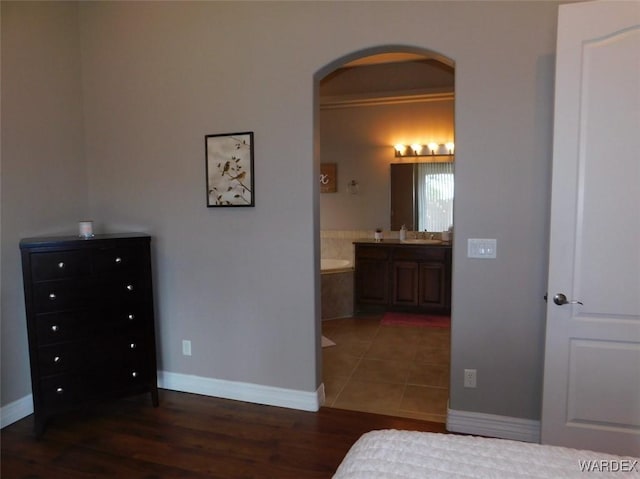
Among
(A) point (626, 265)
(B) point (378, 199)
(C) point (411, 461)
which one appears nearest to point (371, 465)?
(C) point (411, 461)

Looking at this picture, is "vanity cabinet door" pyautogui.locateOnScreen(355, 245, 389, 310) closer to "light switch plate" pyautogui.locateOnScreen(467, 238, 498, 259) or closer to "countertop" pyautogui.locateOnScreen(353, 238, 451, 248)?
"countertop" pyautogui.locateOnScreen(353, 238, 451, 248)

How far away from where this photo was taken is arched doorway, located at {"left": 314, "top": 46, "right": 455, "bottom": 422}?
12.5 feet

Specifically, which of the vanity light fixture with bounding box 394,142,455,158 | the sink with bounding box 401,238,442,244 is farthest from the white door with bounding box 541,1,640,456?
the vanity light fixture with bounding box 394,142,455,158

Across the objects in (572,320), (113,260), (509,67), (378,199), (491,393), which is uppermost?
(509,67)

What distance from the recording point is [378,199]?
579cm

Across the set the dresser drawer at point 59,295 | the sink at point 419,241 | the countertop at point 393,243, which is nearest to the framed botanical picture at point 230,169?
→ the dresser drawer at point 59,295

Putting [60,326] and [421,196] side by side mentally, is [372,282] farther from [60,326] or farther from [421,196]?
[60,326]

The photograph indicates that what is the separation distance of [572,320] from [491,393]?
0.71 meters

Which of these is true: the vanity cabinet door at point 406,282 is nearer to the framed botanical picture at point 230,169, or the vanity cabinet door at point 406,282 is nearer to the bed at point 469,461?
the framed botanical picture at point 230,169

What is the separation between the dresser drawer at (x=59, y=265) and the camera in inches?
99.2

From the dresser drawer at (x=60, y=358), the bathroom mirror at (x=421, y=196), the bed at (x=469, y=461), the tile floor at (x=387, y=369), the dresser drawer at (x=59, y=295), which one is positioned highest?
the bathroom mirror at (x=421, y=196)

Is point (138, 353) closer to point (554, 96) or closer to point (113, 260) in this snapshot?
point (113, 260)

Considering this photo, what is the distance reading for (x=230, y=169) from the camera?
2938 millimetres

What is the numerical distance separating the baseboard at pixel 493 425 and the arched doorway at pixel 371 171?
767 mm
